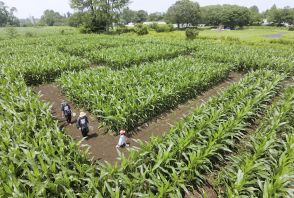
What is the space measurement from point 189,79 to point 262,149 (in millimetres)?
5891

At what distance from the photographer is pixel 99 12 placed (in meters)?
39.6

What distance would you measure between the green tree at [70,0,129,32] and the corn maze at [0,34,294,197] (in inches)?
1134

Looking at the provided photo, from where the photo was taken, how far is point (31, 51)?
17.6 metres

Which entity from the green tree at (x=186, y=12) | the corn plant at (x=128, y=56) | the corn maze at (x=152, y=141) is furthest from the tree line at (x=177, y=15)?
the corn maze at (x=152, y=141)

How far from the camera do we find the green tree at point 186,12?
62812 millimetres

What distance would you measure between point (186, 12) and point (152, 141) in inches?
2508

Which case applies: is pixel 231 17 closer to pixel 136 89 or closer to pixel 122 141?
pixel 136 89

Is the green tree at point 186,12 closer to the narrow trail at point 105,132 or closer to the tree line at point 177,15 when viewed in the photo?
the tree line at point 177,15

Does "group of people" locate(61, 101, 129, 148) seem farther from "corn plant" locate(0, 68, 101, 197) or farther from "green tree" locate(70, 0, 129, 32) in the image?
"green tree" locate(70, 0, 129, 32)

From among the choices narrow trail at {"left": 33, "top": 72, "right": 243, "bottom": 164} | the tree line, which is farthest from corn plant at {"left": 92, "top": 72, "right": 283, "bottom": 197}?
the tree line

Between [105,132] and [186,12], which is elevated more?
[186,12]

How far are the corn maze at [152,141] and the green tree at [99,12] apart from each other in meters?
28.8

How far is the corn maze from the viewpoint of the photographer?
4152mm

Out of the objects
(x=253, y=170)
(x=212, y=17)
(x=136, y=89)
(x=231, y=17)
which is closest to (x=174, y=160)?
(x=253, y=170)
